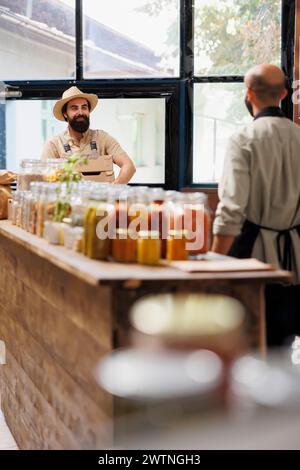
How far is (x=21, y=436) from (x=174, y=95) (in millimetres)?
3557

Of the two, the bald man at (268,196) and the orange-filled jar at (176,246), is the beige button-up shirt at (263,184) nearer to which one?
the bald man at (268,196)

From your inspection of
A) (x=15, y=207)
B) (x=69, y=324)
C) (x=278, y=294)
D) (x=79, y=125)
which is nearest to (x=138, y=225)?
(x=69, y=324)

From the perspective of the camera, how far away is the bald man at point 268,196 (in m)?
2.98

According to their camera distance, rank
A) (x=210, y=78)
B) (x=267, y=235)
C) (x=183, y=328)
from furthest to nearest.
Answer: (x=210, y=78) → (x=267, y=235) → (x=183, y=328)

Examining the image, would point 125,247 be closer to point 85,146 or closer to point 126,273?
point 126,273

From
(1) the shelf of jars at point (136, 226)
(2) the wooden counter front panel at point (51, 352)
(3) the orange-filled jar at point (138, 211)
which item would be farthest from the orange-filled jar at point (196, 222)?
(2) the wooden counter front panel at point (51, 352)

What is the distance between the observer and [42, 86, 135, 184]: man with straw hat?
17.1 ft

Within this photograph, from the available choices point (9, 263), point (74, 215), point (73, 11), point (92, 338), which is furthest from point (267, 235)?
point (73, 11)

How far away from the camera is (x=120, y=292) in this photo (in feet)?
6.66

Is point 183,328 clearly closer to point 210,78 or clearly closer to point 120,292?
point 120,292

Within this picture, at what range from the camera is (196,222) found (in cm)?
246

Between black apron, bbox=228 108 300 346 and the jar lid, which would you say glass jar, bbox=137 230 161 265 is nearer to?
the jar lid

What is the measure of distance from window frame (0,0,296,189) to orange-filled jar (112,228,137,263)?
399cm

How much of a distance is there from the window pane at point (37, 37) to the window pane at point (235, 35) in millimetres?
1058
